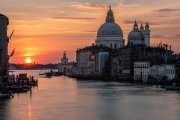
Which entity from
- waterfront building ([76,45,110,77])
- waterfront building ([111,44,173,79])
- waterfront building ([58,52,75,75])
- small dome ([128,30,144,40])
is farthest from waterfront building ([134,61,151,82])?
waterfront building ([58,52,75,75])

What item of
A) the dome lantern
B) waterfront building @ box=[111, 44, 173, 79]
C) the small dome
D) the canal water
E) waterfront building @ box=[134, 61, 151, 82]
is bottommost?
the canal water

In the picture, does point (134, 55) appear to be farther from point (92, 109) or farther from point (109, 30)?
point (92, 109)

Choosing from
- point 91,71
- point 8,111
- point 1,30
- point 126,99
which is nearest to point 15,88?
point 1,30

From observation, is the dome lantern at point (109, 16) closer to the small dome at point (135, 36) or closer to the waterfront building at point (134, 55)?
the small dome at point (135, 36)

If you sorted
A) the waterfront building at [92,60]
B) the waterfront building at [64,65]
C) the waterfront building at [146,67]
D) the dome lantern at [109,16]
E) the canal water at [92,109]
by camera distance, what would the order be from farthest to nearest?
the waterfront building at [64,65] → the dome lantern at [109,16] → the waterfront building at [92,60] → the waterfront building at [146,67] → the canal water at [92,109]

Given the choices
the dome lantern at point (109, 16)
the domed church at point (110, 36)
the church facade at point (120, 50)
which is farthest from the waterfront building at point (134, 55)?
the dome lantern at point (109, 16)

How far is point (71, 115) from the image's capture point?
25469 mm

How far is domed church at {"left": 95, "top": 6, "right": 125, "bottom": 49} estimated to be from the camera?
103 metres

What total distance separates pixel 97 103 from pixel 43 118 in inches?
297

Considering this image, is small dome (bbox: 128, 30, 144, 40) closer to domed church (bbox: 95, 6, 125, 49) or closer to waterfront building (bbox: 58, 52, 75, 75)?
domed church (bbox: 95, 6, 125, 49)

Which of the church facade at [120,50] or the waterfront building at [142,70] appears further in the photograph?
the church facade at [120,50]

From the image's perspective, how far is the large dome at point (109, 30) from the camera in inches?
4058

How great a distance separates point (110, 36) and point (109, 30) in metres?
1.23

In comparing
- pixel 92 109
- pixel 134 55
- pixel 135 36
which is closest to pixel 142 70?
pixel 134 55
